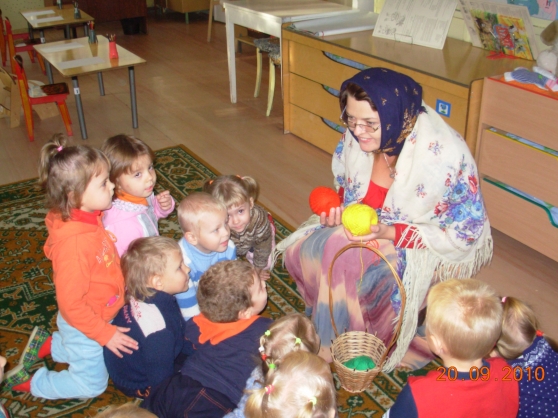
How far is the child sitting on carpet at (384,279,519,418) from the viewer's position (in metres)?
1.53

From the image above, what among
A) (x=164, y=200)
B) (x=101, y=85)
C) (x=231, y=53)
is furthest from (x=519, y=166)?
(x=101, y=85)

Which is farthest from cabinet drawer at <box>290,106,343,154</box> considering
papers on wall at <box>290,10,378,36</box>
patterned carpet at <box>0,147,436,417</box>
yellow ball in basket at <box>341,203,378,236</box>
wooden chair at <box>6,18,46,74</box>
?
wooden chair at <box>6,18,46,74</box>

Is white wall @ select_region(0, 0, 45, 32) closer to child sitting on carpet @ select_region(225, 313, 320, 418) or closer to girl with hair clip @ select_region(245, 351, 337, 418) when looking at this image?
child sitting on carpet @ select_region(225, 313, 320, 418)

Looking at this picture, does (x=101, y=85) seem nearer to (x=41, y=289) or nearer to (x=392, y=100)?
(x=41, y=289)

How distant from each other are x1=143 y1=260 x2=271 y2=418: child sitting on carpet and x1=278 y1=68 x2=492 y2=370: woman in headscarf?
399 mm

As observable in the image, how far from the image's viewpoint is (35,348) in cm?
231

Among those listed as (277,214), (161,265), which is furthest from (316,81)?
(161,265)

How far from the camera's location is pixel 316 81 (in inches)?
159

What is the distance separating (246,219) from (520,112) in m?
1.43

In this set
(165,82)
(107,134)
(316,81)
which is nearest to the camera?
(316,81)

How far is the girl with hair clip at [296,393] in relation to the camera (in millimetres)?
1444

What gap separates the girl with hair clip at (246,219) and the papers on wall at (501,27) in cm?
166

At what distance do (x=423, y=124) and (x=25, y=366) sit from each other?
72.1 inches

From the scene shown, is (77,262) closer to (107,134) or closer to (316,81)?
(316,81)
